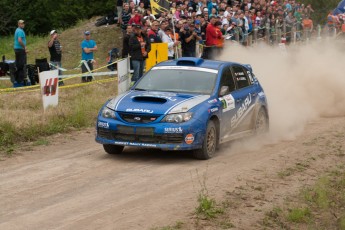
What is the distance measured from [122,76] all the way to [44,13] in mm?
31373

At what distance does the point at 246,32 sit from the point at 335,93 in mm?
9092

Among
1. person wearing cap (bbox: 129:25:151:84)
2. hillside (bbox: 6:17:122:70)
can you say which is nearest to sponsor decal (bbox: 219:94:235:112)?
person wearing cap (bbox: 129:25:151:84)

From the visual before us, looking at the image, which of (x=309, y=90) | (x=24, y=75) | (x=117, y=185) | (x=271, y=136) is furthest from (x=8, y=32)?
(x=117, y=185)

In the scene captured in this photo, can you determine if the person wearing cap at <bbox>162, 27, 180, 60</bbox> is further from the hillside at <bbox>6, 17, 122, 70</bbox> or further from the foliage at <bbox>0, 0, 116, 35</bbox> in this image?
the foliage at <bbox>0, 0, 116, 35</bbox>

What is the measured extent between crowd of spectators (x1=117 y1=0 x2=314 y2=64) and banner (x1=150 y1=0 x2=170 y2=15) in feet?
0.56

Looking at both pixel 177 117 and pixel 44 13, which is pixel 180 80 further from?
pixel 44 13

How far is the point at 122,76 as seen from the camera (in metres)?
19.9

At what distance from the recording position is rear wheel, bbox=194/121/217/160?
12.6 meters

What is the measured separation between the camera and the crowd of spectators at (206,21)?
23.0 metres

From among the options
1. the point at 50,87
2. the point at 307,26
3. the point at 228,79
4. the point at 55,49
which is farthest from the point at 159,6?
the point at 228,79

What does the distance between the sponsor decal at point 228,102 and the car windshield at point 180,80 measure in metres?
0.29

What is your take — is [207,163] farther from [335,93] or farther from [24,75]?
[24,75]

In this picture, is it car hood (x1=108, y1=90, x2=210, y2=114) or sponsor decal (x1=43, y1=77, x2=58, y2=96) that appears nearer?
car hood (x1=108, y1=90, x2=210, y2=114)

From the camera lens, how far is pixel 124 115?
41.2 feet
